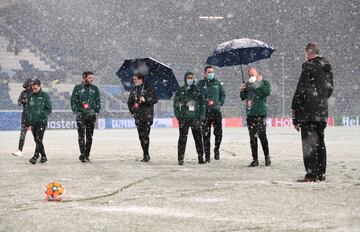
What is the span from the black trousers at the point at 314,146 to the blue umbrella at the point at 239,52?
3.89 metres

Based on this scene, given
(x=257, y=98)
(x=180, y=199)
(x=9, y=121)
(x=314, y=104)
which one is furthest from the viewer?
(x=9, y=121)

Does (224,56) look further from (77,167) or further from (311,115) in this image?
(311,115)

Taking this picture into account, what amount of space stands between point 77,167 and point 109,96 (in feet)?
115

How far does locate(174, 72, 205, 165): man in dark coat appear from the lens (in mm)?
12680

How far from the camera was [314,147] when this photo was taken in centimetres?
889

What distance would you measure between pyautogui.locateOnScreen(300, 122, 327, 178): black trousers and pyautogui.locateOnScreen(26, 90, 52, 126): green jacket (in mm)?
6122

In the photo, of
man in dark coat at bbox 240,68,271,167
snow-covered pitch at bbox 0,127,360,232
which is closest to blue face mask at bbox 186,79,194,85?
man in dark coat at bbox 240,68,271,167

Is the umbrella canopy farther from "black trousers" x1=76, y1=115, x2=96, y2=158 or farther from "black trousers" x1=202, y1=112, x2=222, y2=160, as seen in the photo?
"black trousers" x1=76, y1=115, x2=96, y2=158

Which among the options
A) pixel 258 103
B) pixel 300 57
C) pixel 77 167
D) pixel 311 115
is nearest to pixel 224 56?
pixel 258 103

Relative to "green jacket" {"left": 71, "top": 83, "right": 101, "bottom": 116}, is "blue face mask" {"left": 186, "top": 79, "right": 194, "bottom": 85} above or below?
above

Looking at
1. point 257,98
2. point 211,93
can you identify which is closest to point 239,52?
point 211,93

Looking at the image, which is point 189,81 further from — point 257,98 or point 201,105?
point 257,98

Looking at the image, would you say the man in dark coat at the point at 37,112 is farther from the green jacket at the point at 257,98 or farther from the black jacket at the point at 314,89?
the black jacket at the point at 314,89

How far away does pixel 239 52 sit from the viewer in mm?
13031
